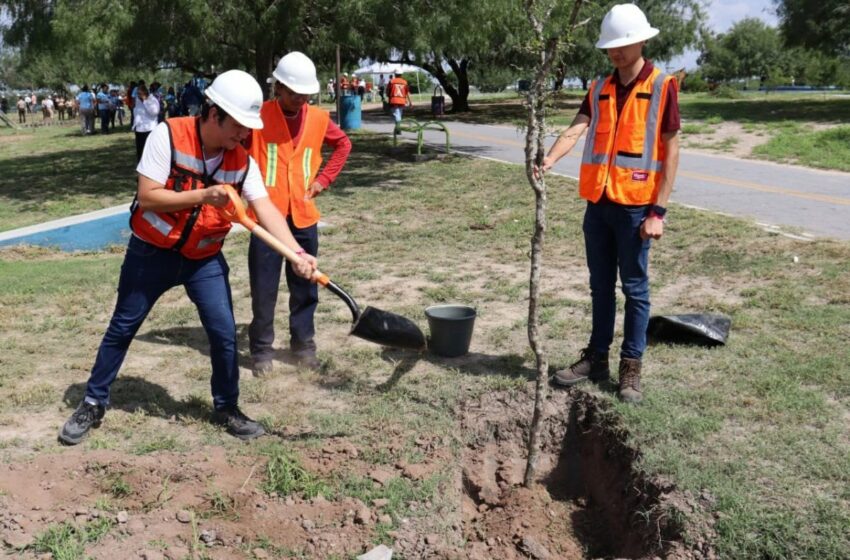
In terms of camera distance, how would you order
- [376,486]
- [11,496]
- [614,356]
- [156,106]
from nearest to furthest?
[11,496] → [376,486] → [614,356] → [156,106]

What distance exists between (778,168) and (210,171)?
12.5 m

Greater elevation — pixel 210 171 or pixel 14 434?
pixel 210 171

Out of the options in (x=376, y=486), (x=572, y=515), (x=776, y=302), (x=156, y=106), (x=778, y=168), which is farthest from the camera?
(x=156, y=106)

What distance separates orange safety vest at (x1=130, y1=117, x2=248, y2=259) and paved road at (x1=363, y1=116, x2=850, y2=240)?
6.34 meters

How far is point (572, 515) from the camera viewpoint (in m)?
3.91

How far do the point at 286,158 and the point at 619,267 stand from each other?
2.05 meters

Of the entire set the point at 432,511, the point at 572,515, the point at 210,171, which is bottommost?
the point at 572,515

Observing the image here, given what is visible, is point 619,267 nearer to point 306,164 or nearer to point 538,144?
point 538,144

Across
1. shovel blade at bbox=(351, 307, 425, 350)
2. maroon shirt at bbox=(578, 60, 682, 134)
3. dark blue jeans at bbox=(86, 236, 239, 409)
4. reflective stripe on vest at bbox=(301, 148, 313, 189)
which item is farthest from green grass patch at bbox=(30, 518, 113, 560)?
maroon shirt at bbox=(578, 60, 682, 134)

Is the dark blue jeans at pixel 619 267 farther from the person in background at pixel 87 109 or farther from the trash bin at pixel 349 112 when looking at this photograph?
the person in background at pixel 87 109

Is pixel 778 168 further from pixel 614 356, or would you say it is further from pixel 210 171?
pixel 210 171

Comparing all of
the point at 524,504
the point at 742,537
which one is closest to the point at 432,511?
the point at 524,504

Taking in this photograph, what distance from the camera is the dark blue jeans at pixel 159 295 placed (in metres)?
3.84

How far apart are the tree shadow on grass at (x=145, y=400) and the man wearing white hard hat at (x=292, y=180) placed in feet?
1.86
